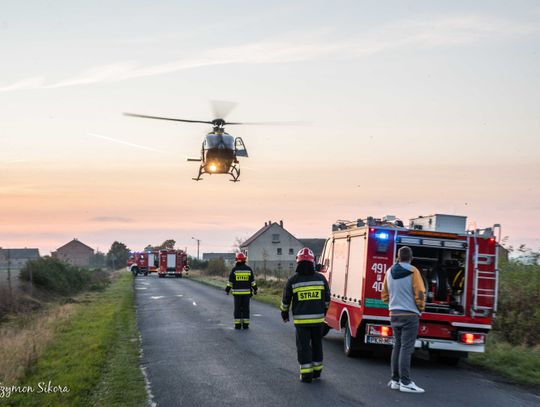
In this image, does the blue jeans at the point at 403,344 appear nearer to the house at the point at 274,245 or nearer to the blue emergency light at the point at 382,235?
the blue emergency light at the point at 382,235

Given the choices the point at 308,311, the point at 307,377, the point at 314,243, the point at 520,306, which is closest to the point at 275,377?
the point at 307,377

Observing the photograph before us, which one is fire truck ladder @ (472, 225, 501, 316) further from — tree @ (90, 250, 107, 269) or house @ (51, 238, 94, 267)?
house @ (51, 238, 94, 267)

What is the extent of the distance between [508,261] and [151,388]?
1154cm

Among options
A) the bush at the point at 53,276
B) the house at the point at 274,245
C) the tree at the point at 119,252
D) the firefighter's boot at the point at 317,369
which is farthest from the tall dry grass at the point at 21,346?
the tree at the point at 119,252

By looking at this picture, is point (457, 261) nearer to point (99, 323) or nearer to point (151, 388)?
point (151, 388)

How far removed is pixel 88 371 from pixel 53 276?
29.1 m

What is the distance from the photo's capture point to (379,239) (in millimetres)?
11289

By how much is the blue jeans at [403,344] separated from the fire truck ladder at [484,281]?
251 cm

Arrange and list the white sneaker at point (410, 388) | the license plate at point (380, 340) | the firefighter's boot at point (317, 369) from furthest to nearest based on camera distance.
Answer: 1. the license plate at point (380, 340)
2. the firefighter's boot at point (317, 369)
3. the white sneaker at point (410, 388)

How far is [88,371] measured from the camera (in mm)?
10258

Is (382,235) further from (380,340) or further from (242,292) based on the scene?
(242,292)

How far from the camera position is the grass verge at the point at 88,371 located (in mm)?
8433

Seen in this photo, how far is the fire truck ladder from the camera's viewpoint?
11180 mm

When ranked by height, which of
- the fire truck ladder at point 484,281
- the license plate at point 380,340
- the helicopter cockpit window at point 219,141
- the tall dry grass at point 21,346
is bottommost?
the tall dry grass at point 21,346
